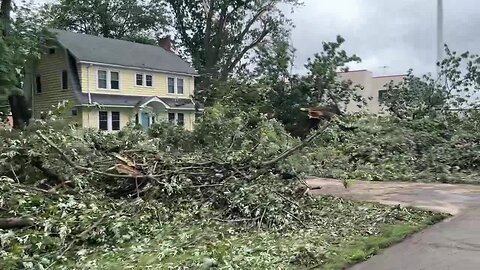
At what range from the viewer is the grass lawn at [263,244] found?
3.90 m

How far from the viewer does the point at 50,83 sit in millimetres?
25969

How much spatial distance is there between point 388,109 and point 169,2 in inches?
948

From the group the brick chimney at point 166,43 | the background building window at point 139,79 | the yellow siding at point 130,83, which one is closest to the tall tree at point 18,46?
the yellow siding at point 130,83

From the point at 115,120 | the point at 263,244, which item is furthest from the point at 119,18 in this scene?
the point at 263,244

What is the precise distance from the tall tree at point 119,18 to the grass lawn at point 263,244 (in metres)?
31.0

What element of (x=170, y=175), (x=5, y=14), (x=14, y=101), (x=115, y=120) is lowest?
(x=170, y=175)

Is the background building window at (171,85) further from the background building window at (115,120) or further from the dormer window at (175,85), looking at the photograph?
the background building window at (115,120)

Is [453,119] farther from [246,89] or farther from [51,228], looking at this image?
[51,228]

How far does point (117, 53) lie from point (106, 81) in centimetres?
205

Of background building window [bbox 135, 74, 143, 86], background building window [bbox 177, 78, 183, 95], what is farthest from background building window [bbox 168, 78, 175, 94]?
background building window [bbox 135, 74, 143, 86]

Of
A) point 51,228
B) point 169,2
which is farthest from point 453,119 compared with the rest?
point 169,2

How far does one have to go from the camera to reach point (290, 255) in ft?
13.1

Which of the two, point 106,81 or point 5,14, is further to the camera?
point 106,81

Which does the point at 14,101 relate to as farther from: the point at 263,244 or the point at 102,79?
the point at 263,244
